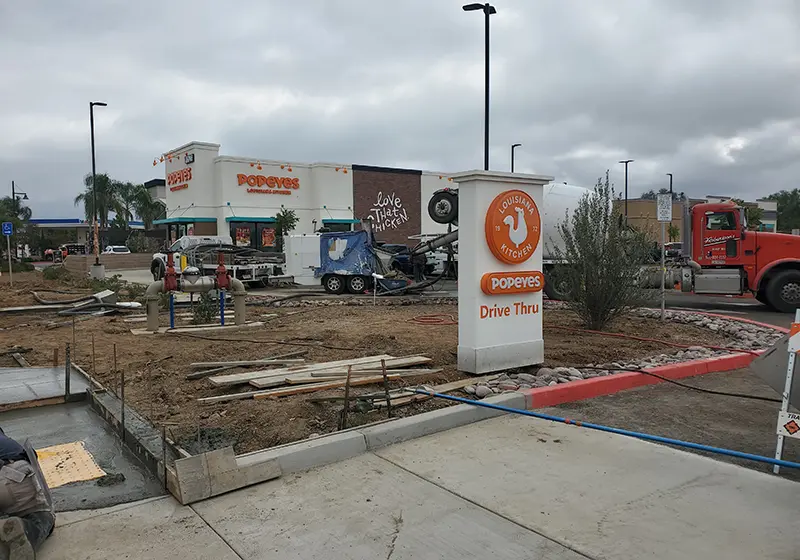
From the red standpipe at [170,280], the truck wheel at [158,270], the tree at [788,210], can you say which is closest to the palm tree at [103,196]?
the truck wheel at [158,270]

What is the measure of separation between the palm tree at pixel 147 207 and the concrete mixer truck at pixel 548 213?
5234 centimetres

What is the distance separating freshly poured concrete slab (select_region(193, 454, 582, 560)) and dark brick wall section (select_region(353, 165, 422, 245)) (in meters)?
41.3

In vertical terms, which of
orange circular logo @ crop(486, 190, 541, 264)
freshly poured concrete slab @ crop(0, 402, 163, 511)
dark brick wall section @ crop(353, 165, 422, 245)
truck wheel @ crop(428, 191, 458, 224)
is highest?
dark brick wall section @ crop(353, 165, 422, 245)

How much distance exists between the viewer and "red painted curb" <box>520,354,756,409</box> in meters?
6.53

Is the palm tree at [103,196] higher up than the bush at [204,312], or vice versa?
the palm tree at [103,196]

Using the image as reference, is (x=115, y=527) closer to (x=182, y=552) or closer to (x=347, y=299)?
(x=182, y=552)

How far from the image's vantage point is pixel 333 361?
8.20m

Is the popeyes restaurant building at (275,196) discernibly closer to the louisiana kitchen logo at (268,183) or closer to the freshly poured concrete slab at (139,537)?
the louisiana kitchen logo at (268,183)

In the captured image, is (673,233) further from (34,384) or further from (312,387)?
(34,384)

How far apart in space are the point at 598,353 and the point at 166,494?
6.46m

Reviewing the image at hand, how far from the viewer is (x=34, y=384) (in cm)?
773

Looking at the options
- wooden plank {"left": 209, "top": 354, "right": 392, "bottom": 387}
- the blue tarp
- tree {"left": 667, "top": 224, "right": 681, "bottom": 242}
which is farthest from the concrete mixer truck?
tree {"left": 667, "top": 224, "right": 681, "bottom": 242}

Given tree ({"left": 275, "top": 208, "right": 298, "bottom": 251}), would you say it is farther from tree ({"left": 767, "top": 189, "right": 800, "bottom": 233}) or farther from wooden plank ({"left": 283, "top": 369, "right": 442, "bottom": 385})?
tree ({"left": 767, "top": 189, "right": 800, "bottom": 233})

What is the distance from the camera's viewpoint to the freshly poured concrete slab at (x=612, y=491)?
11.8ft
